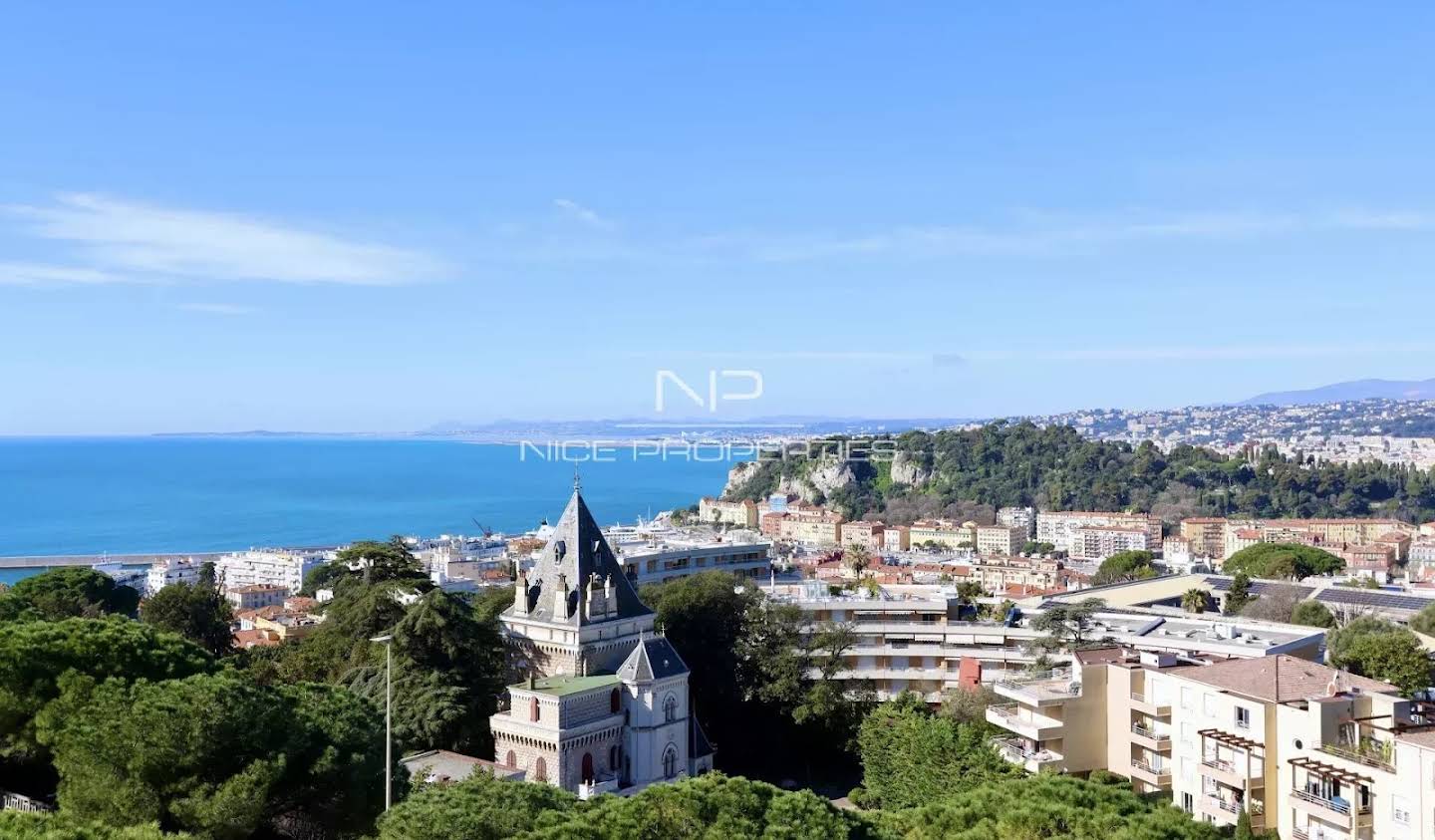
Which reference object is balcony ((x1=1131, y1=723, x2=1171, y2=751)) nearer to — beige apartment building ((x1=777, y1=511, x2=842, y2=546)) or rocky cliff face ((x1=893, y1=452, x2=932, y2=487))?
beige apartment building ((x1=777, y1=511, x2=842, y2=546))

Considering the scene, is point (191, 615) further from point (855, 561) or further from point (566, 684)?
point (855, 561)

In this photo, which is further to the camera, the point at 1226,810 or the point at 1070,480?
the point at 1070,480

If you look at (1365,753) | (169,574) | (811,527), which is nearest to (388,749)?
(1365,753)

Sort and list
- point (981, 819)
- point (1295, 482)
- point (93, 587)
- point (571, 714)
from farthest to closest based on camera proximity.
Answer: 1. point (1295, 482)
2. point (93, 587)
3. point (571, 714)
4. point (981, 819)

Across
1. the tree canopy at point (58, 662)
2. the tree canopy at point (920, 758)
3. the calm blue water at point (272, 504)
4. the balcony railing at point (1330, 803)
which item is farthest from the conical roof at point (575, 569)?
the calm blue water at point (272, 504)

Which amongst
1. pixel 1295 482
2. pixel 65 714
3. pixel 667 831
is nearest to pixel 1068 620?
pixel 667 831

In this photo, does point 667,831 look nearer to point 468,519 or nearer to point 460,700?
point 460,700
